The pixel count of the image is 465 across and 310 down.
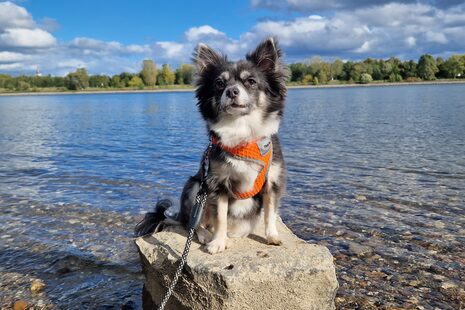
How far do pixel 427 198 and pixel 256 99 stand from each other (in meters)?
6.13

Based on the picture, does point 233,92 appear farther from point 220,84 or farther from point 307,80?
point 307,80

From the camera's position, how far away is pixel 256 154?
13.8ft

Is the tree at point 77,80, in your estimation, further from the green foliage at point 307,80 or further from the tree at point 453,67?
the tree at point 453,67

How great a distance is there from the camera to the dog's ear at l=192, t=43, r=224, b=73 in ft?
15.5

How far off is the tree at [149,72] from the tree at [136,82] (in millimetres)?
1580

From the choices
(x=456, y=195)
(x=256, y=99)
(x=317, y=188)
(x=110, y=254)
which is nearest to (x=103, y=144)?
(x=317, y=188)

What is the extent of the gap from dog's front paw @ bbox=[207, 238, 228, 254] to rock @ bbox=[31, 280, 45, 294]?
106 inches

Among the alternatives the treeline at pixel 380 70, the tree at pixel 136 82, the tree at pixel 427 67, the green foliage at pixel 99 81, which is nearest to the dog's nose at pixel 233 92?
the treeline at pixel 380 70

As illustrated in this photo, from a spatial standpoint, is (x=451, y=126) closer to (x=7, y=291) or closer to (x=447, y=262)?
(x=447, y=262)

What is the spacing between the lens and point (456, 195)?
912 cm

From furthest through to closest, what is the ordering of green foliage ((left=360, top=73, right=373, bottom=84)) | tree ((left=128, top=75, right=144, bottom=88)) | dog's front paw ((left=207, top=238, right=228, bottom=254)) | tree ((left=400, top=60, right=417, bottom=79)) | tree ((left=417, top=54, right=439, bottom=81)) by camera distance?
tree ((left=128, top=75, right=144, bottom=88)), tree ((left=400, top=60, right=417, bottom=79)), green foliage ((left=360, top=73, right=373, bottom=84)), tree ((left=417, top=54, right=439, bottom=81)), dog's front paw ((left=207, top=238, right=228, bottom=254))

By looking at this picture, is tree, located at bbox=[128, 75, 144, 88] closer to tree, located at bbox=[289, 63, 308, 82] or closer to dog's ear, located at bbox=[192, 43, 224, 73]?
tree, located at bbox=[289, 63, 308, 82]

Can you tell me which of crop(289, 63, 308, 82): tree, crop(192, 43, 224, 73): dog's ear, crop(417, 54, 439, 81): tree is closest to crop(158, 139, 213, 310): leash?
crop(192, 43, 224, 73): dog's ear

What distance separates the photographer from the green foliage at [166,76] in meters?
136
